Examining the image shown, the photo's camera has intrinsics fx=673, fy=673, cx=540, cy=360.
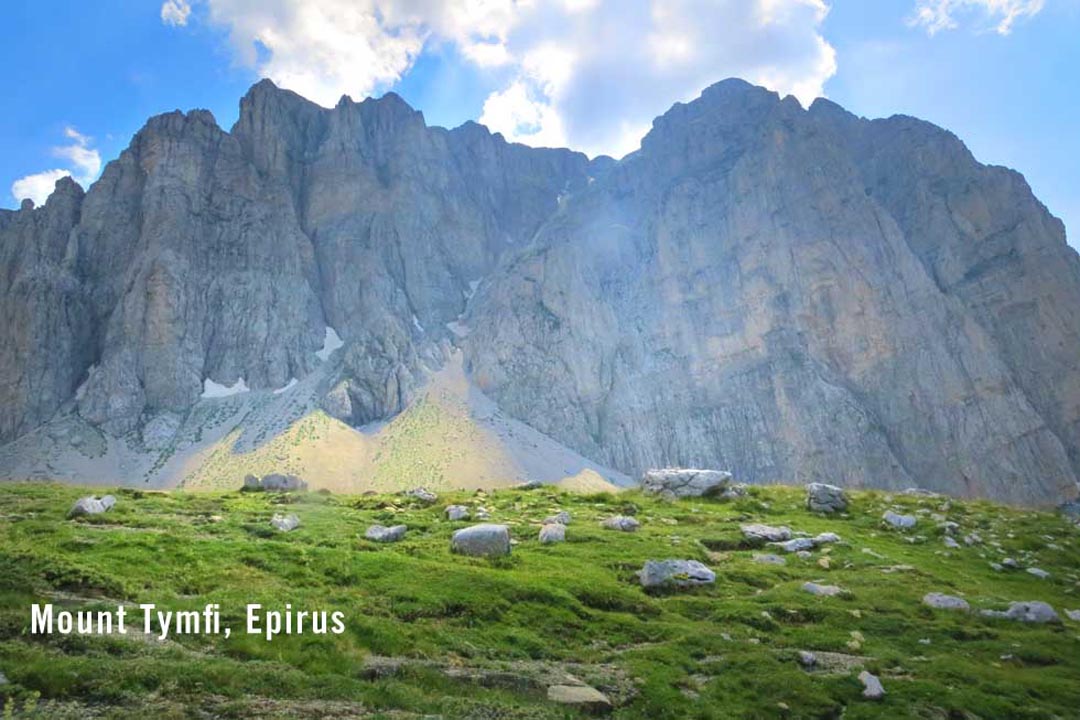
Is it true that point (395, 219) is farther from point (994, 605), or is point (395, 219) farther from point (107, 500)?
point (994, 605)

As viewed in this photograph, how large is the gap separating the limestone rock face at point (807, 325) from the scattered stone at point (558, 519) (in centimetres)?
9168

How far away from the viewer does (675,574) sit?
87.1ft

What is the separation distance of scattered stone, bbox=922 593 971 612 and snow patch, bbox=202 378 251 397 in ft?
418

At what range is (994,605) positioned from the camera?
26.6 meters

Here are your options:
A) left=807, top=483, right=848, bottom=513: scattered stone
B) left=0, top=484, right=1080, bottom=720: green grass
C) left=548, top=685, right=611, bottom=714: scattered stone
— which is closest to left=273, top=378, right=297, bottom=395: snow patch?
left=0, top=484, right=1080, bottom=720: green grass

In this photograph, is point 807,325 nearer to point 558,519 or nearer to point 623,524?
point 623,524

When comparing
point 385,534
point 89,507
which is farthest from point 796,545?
point 89,507

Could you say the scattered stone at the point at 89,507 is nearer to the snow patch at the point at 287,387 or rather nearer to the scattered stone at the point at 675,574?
the scattered stone at the point at 675,574

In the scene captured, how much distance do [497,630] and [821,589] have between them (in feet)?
47.8

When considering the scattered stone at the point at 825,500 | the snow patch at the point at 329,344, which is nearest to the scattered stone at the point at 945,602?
the scattered stone at the point at 825,500

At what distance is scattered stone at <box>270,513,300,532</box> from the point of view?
31.3m

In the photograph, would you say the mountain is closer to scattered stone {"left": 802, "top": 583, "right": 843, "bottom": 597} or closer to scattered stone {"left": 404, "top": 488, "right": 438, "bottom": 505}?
scattered stone {"left": 404, "top": 488, "right": 438, "bottom": 505}

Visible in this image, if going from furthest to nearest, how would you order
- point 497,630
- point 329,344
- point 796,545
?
point 329,344, point 796,545, point 497,630

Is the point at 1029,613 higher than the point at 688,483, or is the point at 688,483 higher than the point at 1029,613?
the point at 688,483
